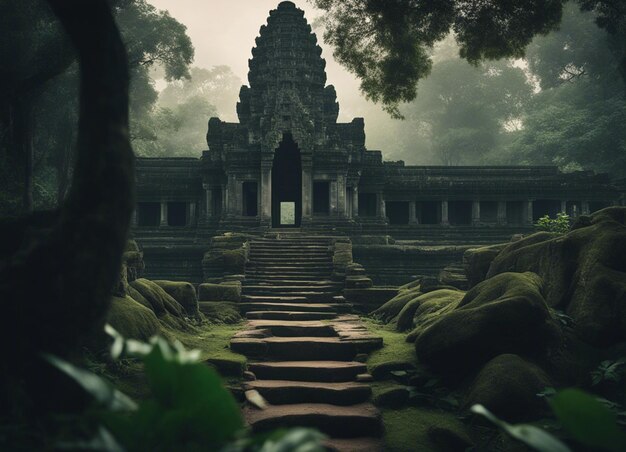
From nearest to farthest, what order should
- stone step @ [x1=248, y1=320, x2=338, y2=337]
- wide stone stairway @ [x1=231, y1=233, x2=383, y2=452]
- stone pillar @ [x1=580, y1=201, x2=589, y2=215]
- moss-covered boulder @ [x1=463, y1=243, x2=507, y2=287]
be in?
wide stone stairway @ [x1=231, y1=233, x2=383, y2=452] < stone step @ [x1=248, y1=320, x2=338, y2=337] < moss-covered boulder @ [x1=463, y1=243, x2=507, y2=287] < stone pillar @ [x1=580, y1=201, x2=589, y2=215]

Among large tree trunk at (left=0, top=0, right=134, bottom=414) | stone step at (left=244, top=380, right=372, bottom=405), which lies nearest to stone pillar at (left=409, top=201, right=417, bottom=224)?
stone step at (left=244, top=380, right=372, bottom=405)

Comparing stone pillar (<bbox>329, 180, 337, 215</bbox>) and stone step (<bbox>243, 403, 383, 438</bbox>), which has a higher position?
stone pillar (<bbox>329, 180, 337, 215</bbox>)

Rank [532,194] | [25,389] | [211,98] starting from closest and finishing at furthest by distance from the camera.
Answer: [25,389], [532,194], [211,98]

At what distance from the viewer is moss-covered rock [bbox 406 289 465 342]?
809cm

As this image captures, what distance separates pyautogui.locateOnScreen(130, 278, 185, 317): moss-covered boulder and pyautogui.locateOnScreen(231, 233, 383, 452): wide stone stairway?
52.1 inches

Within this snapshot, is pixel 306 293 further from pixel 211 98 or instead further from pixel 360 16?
pixel 211 98

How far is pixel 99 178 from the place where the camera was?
2.40m

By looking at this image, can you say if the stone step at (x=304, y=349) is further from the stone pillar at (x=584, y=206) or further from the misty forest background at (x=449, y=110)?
the stone pillar at (x=584, y=206)

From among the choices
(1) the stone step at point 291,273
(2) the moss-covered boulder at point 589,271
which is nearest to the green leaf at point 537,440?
(2) the moss-covered boulder at point 589,271

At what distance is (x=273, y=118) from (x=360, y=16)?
38.0ft

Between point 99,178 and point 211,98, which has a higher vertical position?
point 211,98

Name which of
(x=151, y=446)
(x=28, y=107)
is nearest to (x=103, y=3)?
(x=151, y=446)

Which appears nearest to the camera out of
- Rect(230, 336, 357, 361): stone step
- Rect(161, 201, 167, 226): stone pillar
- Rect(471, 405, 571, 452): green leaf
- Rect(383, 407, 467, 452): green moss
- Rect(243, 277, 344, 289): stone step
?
Rect(471, 405, 571, 452): green leaf

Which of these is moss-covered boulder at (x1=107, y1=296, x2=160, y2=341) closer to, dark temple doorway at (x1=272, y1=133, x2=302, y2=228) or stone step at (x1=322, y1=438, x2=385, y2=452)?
stone step at (x1=322, y1=438, x2=385, y2=452)
